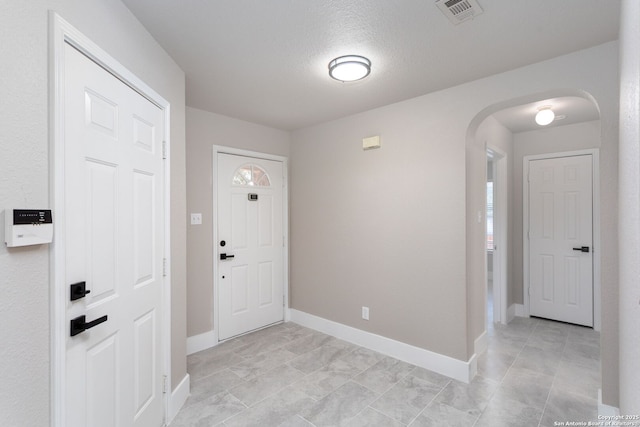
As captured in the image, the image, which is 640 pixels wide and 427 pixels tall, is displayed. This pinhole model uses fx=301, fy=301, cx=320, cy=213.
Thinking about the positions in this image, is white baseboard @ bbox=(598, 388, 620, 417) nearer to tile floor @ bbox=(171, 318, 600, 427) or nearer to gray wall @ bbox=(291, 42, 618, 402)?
gray wall @ bbox=(291, 42, 618, 402)

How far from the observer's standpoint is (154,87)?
1.91 meters

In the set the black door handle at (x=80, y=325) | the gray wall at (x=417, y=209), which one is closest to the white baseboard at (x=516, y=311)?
the gray wall at (x=417, y=209)

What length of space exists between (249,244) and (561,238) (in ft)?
13.1

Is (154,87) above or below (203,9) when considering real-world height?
below

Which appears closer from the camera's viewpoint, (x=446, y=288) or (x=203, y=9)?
(x=203, y=9)

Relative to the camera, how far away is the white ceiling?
5.31 feet

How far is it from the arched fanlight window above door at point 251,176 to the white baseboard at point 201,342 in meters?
1.70

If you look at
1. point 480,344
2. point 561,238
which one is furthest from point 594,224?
point 480,344

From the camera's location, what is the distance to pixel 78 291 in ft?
4.24

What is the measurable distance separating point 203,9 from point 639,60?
1.82 metres

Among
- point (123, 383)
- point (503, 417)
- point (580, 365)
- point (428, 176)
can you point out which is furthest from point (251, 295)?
point (580, 365)

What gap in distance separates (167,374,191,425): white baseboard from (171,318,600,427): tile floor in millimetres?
A: 44

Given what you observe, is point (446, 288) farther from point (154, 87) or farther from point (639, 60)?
point (154, 87)

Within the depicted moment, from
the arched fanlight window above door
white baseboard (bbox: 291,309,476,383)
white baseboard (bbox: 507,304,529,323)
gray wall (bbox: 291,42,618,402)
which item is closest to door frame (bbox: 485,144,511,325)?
white baseboard (bbox: 507,304,529,323)
